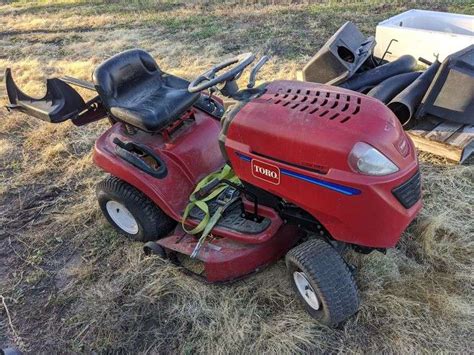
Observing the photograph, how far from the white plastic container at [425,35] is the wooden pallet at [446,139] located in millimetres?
1042

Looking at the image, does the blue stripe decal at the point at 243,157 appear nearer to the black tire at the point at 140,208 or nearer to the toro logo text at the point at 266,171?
the toro logo text at the point at 266,171

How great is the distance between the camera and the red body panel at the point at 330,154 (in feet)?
6.03

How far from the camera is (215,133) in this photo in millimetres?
2900

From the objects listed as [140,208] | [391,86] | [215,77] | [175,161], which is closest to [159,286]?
[140,208]

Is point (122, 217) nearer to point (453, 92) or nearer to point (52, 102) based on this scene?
point (52, 102)

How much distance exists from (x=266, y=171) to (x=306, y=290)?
24.0 inches

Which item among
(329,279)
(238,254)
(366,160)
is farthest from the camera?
(238,254)

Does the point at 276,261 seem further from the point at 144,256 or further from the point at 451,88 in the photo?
the point at 451,88

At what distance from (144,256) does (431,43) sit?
319 cm

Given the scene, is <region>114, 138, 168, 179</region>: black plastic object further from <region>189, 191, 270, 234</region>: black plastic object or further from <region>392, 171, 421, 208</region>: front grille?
<region>392, 171, 421, 208</region>: front grille

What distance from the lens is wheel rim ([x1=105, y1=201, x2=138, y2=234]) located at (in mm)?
2867

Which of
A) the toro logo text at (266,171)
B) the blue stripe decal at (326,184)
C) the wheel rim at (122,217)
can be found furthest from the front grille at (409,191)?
the wheel rim at (122,217)

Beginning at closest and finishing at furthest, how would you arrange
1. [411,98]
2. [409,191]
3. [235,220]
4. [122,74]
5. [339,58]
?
[409,191] → [235,220] → [122,74] → [411,98] → [339,58]

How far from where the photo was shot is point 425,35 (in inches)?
167
